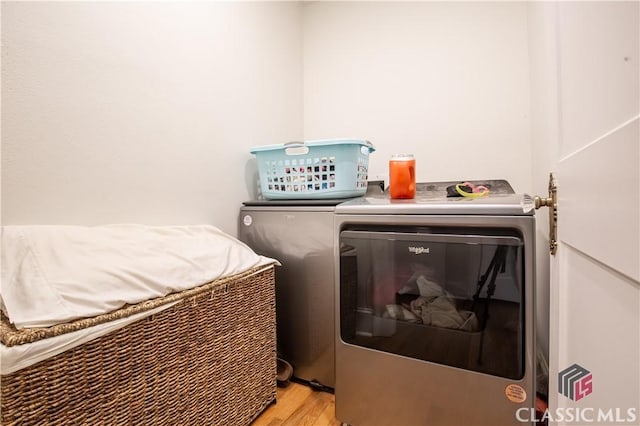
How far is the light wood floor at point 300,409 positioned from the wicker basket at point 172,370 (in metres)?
0.04

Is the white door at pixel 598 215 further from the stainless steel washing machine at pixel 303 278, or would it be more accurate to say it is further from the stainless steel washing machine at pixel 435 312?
Result: the stainless steel washing machine at pixel 303 278

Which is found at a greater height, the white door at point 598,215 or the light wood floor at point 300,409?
the white door at point 598,215

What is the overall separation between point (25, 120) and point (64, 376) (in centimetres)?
67

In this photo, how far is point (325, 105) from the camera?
195cm

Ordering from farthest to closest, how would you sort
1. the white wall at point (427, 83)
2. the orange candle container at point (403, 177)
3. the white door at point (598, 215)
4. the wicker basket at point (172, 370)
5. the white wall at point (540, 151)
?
the white wall at point (427, 83) → the orange candle container at point (403, 177) → the white wall at point (540, 151) → the wicker basket at point (172, 370) → the white door at point (598, 215)

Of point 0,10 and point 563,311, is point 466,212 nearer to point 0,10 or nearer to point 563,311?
point 563,311

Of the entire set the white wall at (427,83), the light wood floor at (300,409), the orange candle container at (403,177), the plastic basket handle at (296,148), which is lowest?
the light wood floor at (300,409)

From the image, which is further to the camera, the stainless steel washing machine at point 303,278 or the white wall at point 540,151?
the stainless steel washing machine at point 303,278

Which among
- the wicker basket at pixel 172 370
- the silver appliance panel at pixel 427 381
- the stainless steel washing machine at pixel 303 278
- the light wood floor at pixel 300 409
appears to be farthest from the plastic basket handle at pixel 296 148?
the light wood floor at pixel 300 409

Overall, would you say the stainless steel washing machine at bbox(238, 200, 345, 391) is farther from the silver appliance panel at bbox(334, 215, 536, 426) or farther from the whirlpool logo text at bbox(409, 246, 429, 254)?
the whirlpool logo text at bbox(409, 246, 429, 254)

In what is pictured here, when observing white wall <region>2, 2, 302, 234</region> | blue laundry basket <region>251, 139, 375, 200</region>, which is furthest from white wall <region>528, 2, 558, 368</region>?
white wall <region>2, 2, 302, 234</region>

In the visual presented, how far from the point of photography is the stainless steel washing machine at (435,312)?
864 millimetres

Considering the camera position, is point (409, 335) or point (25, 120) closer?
point (25, 120)

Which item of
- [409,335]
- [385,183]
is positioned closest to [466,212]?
[409,335]
